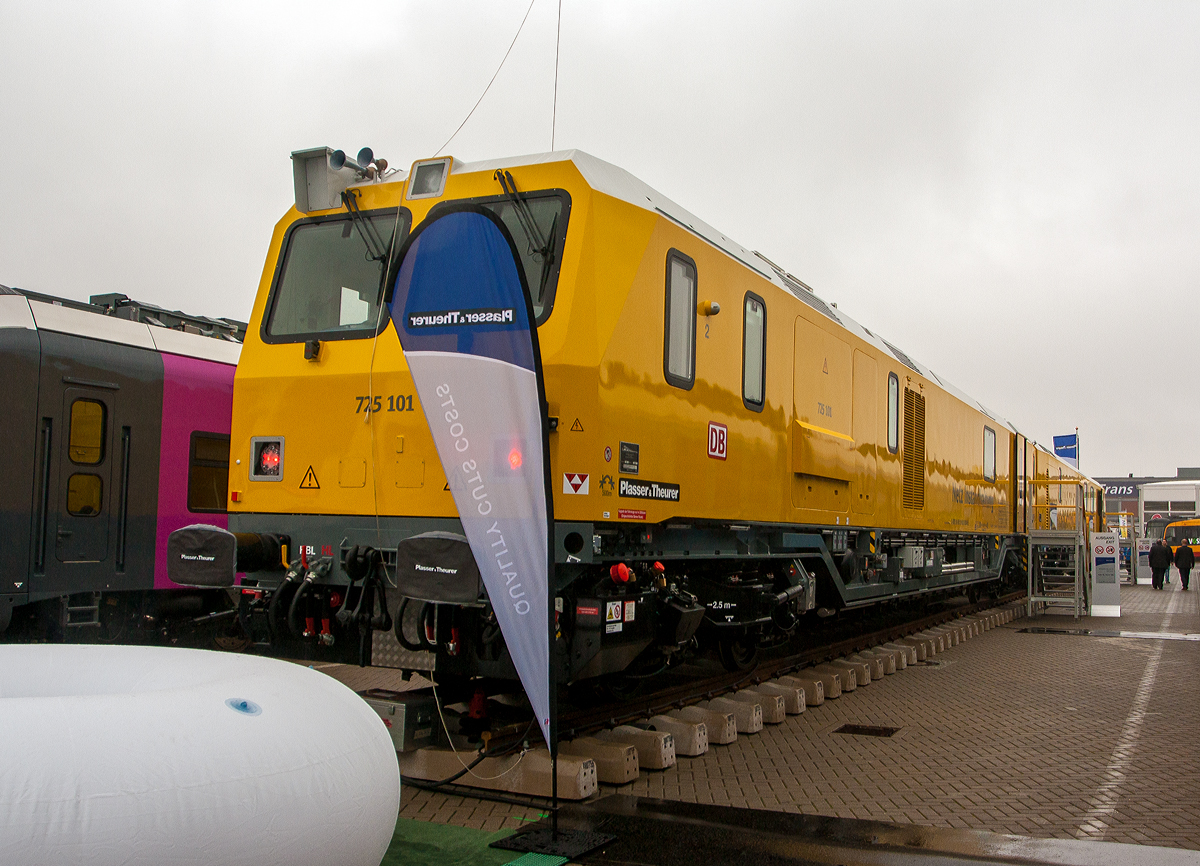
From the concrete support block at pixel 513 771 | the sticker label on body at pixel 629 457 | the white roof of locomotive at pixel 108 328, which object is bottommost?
the concrete support block at pixel 513 771

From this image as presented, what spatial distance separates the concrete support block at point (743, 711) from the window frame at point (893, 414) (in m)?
4.56

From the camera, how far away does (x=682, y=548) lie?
6.89 metres

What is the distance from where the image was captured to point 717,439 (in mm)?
7176

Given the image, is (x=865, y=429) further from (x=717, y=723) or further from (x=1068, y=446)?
(x=1068, y=446)

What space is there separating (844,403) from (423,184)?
5.07m

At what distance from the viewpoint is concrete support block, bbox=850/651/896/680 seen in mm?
10656

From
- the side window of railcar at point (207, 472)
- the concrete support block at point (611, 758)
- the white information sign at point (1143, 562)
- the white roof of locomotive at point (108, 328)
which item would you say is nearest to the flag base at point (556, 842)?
the concrete support block at point (611, 758)

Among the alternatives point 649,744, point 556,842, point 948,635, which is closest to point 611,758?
point 649,744

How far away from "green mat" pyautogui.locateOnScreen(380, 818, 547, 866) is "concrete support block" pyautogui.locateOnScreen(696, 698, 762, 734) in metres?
2.89

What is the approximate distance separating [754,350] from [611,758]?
11.0ft

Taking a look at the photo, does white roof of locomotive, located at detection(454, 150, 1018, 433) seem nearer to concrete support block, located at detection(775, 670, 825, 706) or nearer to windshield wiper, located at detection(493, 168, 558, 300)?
windshield wiper, located at detection(493, 168, 558, 300)

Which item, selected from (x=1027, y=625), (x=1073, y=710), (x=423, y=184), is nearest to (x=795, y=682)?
(x=1073, y=710)

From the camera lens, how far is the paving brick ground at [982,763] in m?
5.50

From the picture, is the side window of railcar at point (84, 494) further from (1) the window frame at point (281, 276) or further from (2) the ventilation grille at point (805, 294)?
(2) the ventilation grille at point (805, 294)
